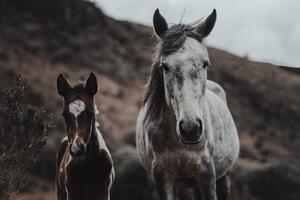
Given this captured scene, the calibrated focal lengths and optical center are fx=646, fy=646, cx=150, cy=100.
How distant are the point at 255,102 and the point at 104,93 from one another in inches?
622

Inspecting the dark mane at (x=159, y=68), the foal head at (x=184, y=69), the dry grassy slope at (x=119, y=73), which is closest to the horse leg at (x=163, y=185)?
the dark mane at (x=159, y=68)

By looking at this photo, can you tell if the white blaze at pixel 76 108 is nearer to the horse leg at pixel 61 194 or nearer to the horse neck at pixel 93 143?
the horse neck at pixel 93 143

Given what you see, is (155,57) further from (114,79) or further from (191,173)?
(114,79)

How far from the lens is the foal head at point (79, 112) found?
23.0ft

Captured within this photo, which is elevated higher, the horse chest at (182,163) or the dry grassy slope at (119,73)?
the horse chest at (182,163)

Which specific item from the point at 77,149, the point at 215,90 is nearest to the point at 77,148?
the point at 77,149

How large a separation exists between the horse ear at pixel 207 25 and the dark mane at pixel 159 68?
0.07 m

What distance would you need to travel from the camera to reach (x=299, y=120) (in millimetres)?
48438

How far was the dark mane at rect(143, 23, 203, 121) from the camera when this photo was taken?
20.6 feet

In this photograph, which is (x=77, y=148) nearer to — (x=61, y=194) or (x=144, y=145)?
(x=144, y=145)

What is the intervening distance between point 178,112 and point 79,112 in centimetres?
164

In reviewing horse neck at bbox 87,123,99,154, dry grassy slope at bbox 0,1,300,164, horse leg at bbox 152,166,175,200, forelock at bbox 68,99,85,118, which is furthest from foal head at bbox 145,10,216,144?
dry grassy slope at bbox 0,1,300,164

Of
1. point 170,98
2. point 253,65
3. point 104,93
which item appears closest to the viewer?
point 170,98

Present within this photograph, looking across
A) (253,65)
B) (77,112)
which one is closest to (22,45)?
(253,65)
